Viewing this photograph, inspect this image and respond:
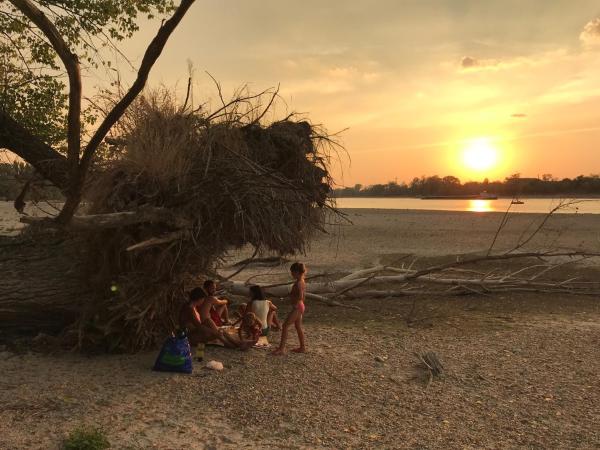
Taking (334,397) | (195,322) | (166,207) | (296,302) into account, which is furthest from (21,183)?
(334,397)

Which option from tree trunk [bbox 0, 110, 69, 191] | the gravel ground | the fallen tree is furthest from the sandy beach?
tree trunk [bbox 0, 110, 69, 191]

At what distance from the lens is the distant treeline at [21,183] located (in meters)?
7.16

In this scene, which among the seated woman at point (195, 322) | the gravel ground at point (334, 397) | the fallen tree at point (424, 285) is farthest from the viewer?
the fallen tree at point (424, 285)

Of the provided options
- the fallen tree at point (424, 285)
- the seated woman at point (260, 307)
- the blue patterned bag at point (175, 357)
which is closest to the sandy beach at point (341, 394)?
the blue patterned bag at point (175, 357)

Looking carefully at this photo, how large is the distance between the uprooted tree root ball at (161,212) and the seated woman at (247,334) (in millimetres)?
779

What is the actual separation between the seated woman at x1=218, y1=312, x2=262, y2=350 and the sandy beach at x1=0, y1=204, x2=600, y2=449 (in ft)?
0.47

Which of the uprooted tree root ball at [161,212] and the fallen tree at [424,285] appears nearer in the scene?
the uprooted tree root ball at [161,212]

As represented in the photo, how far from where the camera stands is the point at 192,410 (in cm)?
478

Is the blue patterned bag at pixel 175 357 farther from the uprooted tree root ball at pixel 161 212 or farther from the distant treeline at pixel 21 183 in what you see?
the distant treeline at pixel 21 183

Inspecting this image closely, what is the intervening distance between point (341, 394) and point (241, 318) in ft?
7.30

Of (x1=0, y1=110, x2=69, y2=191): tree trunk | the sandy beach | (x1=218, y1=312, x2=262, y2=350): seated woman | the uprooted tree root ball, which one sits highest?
(x1=0, y1=110, x2=69, y2=191): tree trunk

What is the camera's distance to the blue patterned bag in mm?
5691

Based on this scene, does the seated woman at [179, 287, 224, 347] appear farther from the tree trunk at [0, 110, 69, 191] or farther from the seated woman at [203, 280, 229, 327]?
the tree trunk at [0, 110, 69, 191]

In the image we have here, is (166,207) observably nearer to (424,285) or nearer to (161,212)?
(161,212)
